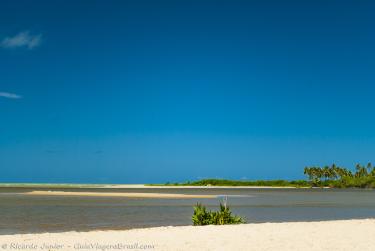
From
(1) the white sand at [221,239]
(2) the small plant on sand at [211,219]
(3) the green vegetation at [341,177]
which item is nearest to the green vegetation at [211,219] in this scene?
(2) the small plant on sand at [211,219]

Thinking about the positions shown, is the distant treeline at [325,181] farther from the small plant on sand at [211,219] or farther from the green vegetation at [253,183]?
the small plant on sand at [211,219]

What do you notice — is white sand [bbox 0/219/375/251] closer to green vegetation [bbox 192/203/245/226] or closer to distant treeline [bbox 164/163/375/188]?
green vegetation [bbox 192/203/245/226]

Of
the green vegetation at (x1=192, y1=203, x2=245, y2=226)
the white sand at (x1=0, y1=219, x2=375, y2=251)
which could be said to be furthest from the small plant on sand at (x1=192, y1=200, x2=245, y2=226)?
the white sand at (x1=0, y1=219, x2=375, y2=251)

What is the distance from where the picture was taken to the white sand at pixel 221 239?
59.2 ft

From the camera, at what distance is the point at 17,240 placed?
19.2 metres

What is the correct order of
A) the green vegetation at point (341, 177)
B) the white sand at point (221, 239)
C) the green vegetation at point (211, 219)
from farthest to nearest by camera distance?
the green vegetation at point (341, 177) → the green vegetation at point (211, 219) → the white sand at point (221, 239)

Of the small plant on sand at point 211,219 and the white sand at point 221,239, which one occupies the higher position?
the small plant on sand at point 211,219

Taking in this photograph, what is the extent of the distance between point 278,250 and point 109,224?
44.1 ft

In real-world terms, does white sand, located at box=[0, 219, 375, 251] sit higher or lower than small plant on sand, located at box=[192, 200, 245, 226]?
lower

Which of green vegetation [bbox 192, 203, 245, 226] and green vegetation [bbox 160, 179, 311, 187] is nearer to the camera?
green vegetation [bbox 192, 203, 245, 226]

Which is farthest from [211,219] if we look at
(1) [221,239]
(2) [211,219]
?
(1) [221,239]

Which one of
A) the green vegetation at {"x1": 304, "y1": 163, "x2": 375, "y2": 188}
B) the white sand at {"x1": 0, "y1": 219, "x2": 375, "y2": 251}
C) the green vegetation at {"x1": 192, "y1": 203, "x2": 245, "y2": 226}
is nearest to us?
the white sand at {"x1": 0, "y1": 219, "x2": 375, "y2": 251}

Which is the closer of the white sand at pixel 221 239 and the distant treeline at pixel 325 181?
the white sand at pixel 221 239

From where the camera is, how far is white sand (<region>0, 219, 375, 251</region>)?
710 inches
